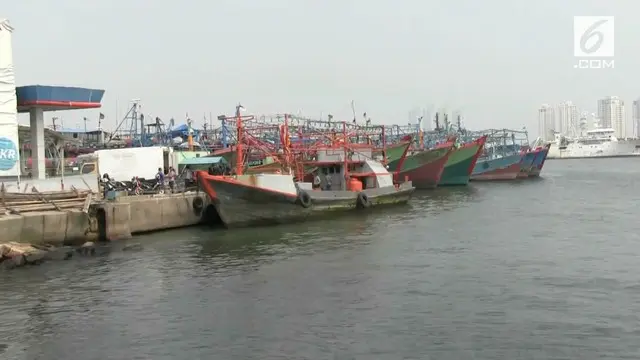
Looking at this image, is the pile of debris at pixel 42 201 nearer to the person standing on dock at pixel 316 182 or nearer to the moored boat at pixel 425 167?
the person standing on dock at pixel 316 182

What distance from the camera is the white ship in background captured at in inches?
5325

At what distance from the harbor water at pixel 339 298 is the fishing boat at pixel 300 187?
7.41 feet

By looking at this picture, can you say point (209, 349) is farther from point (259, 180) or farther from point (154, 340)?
point (259, 180)

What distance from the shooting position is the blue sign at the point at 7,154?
20844 millimetres

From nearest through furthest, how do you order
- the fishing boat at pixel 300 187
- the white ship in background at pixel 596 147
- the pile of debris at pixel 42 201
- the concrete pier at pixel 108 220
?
the concrete pier at pixel 108 220 < the pile of debris at pixel 42 201 < the fishing boat at pixel 300 187 < the white ship in background at pixel 596 147

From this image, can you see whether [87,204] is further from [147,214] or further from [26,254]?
[26,254]

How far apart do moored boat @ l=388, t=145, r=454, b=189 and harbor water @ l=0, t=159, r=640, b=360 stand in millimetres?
26049

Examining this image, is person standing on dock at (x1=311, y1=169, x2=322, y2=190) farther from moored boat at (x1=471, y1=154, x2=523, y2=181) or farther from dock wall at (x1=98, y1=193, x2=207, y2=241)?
moored boat at (x1=471, y1=154, x2=523, y2=181)

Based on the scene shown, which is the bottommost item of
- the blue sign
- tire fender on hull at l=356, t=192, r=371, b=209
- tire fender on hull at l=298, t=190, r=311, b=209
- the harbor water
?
the harbor water

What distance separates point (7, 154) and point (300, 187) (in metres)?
12.1

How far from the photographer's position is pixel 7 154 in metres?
20.9

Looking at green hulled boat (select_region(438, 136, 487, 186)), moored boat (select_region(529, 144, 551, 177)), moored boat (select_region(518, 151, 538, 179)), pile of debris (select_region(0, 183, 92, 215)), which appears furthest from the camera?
moored boat (select_region(529, 144, 551, 177))

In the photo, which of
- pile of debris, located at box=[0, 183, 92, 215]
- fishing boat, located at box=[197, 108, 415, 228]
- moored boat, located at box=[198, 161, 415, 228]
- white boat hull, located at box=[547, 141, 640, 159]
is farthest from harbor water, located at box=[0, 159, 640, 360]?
white boat hull, located at box=[547, 141, 640, 159]

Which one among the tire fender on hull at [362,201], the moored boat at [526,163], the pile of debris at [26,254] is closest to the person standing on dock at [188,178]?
the tire fender on hull at [362,201]
